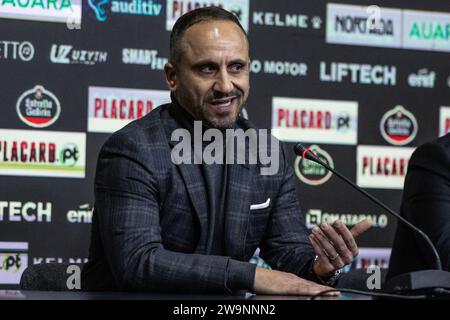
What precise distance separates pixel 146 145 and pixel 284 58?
167cm

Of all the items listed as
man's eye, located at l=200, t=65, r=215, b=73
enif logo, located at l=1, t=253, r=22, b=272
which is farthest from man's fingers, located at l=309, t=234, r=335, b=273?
enif logo, located at l=1, t=253, r=22, b=272

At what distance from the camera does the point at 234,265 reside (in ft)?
6.85

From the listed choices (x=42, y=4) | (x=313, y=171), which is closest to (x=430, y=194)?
(x=313, y=171)

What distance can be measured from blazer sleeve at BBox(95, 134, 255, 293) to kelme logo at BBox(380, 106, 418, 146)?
1951 millimetres

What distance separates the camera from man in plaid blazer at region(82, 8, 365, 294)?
87.2 inches

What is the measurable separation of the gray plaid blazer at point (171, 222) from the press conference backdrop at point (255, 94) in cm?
114

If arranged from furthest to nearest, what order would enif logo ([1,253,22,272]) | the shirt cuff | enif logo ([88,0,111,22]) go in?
1. enif logo ([88,0,111,22])
2. enif logo ([1,253,22,272])
3. the shirt cuff

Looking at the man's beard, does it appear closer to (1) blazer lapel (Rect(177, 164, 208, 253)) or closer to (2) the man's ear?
(2) the man's ear

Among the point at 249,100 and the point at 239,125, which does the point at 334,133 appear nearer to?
the point at 249,100

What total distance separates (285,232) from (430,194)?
47 cm

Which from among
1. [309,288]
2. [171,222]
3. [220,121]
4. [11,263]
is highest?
[220,121]

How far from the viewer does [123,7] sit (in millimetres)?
3787

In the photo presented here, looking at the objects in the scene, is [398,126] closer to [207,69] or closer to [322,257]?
[207,69]
